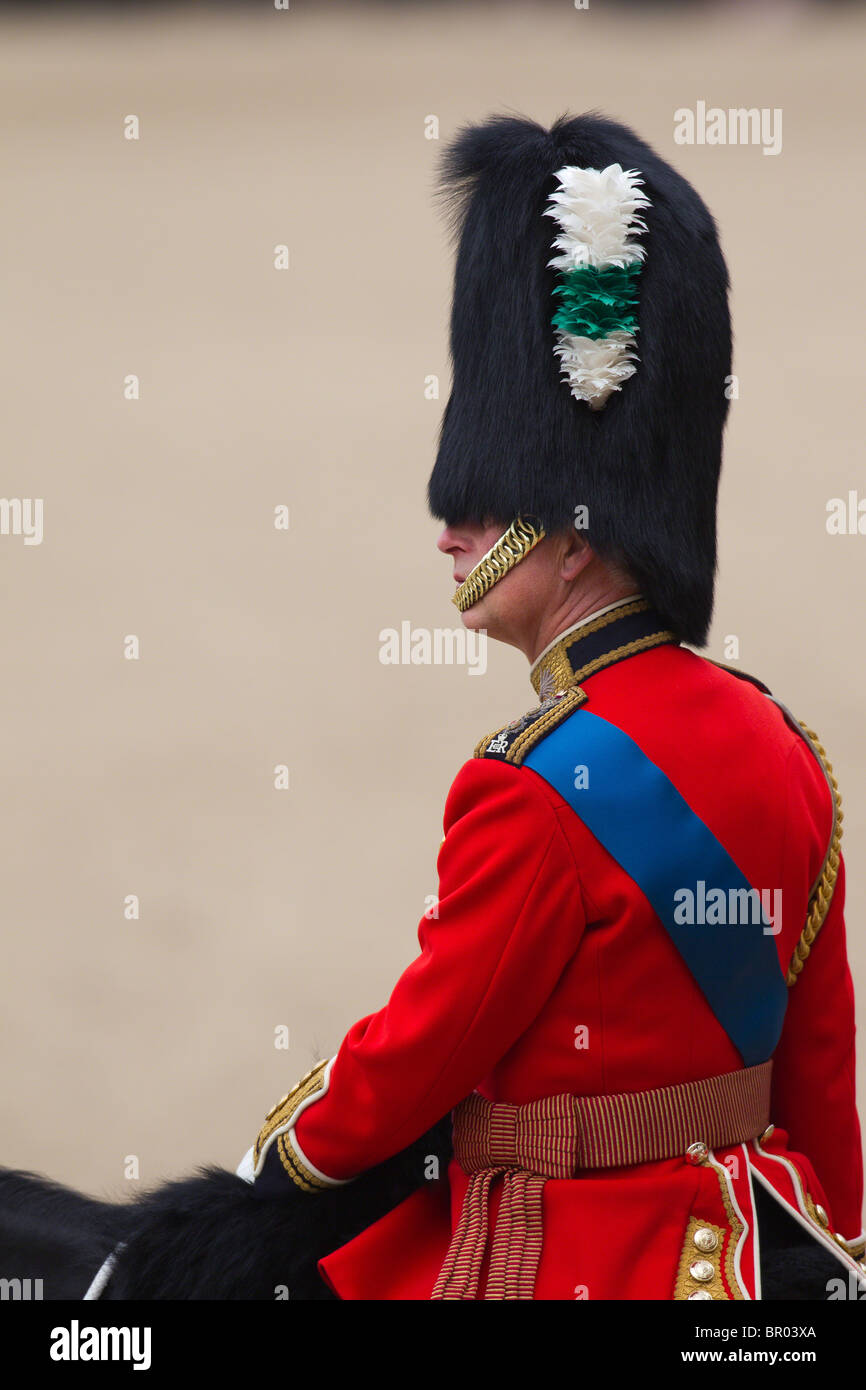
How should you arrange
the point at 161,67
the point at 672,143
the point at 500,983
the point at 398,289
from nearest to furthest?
1. the point at 500,983
2. the point at 398,289
3. the point at 672,143
4. the point at 161,67

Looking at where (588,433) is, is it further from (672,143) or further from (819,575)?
A: (672,143)

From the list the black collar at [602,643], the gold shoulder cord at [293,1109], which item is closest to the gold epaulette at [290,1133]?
the gold shoulder cord at [293,1109]

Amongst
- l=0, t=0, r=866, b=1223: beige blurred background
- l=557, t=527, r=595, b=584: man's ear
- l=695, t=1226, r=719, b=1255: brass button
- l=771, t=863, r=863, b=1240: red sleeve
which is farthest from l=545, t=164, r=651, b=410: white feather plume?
l=0, t=0, r=866, b=1223: beige blurred background

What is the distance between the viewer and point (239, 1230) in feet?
6.20

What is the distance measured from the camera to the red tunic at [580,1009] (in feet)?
5.79

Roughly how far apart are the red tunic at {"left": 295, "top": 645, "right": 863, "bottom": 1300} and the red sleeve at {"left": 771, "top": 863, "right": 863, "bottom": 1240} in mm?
125

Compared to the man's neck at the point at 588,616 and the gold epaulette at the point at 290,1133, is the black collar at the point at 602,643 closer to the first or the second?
the man's neck at the point at 588,616

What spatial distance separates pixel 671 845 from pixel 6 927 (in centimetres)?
399

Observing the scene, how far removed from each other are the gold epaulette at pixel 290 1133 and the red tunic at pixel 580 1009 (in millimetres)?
12

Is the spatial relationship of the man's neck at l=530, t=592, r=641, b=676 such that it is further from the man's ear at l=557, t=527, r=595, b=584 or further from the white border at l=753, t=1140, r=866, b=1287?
the white border at l=753, t=1140, r=866, b=1287

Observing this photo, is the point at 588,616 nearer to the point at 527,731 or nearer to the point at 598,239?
the point at 527,731

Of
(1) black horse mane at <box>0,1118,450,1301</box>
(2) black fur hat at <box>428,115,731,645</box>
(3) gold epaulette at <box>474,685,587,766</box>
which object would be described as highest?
(2) black fur hat at <box>428,115,731,645</box>

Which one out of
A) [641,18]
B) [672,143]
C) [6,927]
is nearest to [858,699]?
[6,927]

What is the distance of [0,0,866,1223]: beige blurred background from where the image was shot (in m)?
5.17
